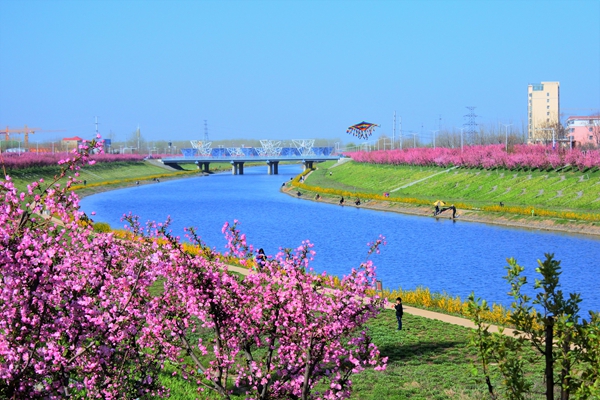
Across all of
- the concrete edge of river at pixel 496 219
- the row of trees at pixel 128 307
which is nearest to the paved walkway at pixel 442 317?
the row of trees at pixel 128 307

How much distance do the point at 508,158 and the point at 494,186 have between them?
798 centimetres

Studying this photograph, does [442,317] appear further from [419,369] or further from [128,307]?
[128,307]

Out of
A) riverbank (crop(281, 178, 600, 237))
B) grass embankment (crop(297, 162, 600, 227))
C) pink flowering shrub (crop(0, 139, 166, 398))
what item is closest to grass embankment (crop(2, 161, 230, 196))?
grass embankment (crop(297, 162, 600, 227))

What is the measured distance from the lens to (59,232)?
13234 millimetres

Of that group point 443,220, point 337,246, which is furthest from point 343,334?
point 443,220

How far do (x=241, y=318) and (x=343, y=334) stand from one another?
1.95 metres

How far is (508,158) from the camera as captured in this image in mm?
102750

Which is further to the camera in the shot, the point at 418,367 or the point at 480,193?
the point at 480,193

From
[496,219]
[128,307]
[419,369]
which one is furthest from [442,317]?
[496,219]

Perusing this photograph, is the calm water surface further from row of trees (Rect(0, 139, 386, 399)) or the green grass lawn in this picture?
row of trees (Rect(0, 139, 386, 399))

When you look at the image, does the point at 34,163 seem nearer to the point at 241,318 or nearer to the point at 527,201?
the point at 527,201

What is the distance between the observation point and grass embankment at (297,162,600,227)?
75000mm

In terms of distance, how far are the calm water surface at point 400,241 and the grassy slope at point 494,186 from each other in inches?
403

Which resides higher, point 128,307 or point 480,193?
point 128,307
